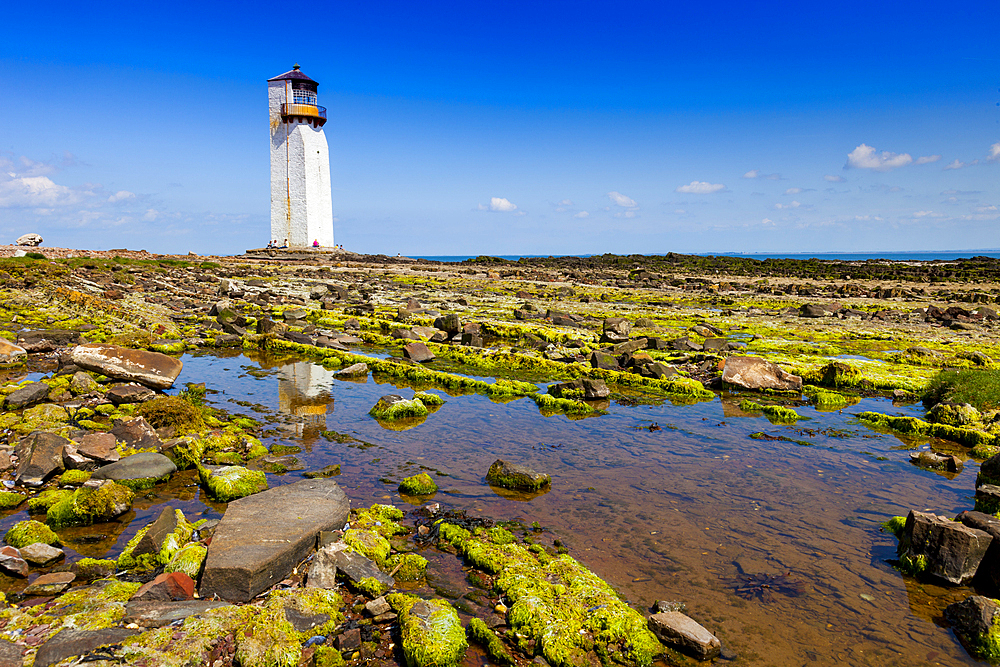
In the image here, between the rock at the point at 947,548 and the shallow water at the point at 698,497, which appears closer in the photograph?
the shallow water at the point at 698,497

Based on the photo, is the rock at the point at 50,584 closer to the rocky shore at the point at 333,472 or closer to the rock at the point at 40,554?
the rocky shore at the point at 333,472

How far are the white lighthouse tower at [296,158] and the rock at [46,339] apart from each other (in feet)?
142

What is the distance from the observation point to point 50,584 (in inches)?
229

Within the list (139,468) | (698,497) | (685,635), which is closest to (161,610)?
(139,468)

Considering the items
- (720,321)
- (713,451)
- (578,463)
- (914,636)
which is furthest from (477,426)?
(720,321)

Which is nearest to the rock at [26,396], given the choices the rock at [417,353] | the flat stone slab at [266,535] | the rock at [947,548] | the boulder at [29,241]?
the flat stone slab at [266,535]

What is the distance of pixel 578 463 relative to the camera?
409 inches

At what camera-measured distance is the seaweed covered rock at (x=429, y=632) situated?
5.05 metres

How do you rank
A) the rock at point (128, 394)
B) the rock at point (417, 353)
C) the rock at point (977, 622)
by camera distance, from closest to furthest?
the rock at point (977, 622), the rock at point (128, 394), the rock at point (417, 353)

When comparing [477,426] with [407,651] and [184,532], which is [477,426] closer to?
[184,532]

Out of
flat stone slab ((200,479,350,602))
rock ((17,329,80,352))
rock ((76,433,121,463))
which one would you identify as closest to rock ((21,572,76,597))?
flat stone slab ((200,479,350,602))

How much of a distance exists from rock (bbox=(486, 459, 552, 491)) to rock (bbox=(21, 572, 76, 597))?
224 inches

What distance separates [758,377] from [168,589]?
1508 centimetres

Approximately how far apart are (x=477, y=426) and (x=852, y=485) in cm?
740
